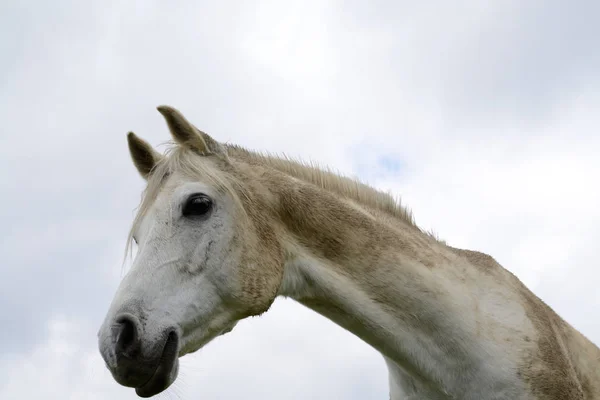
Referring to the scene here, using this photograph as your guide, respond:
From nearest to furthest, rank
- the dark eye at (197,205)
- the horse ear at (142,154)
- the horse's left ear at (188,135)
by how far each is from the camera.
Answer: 1. the dark eye at (197,205)
2. the horse's left ear at (188,135)
3. the horse ear at (142,154)

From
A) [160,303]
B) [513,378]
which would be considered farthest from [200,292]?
[513,378]

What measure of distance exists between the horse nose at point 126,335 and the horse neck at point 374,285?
1.21 metres

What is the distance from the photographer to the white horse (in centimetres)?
451

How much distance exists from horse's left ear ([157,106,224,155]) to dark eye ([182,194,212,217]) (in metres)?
0.56

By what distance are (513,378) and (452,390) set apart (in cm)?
45

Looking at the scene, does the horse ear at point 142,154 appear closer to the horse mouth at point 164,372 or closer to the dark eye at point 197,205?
the dark eye at point 197,205

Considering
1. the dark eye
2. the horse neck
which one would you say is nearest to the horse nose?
the dark eye

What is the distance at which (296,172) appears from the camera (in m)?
5.44

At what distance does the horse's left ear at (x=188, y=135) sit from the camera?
16.7 ft

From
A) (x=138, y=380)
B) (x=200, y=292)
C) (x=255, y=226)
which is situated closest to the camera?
(x=138, y=380)

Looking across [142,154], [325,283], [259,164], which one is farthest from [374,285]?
[142,154]

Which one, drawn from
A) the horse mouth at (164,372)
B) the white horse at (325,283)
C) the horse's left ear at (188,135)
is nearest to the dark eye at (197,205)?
the white horse at (325,283)

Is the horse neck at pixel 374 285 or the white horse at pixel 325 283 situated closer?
the white horse at pixel 325 283

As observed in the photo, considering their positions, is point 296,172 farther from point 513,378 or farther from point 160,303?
point 513,378
